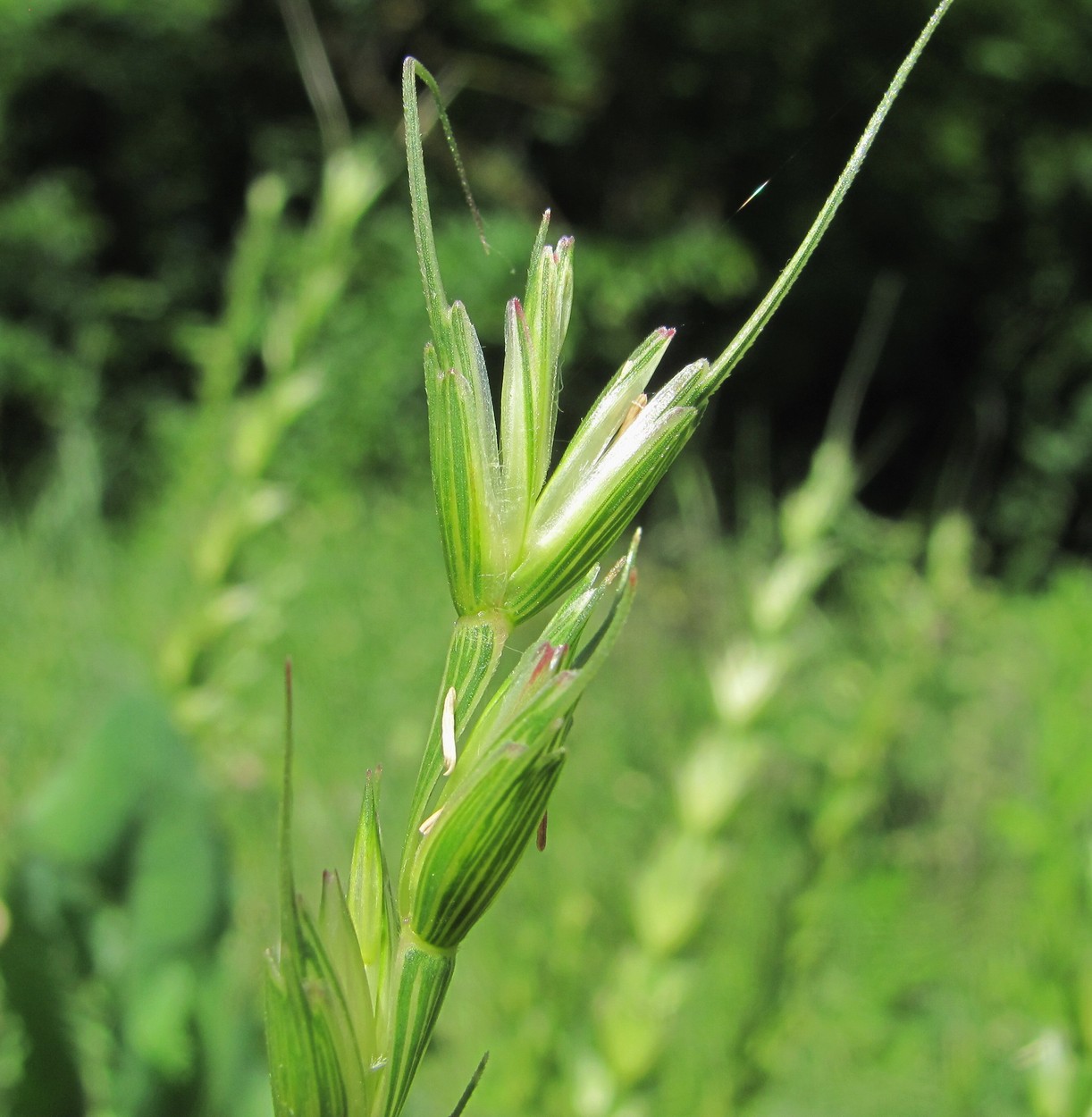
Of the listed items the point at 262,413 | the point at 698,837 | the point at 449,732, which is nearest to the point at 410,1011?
the point at 449,732

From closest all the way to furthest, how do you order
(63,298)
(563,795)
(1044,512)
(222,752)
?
(222,752), (563,795), (63,298), (1044,512)

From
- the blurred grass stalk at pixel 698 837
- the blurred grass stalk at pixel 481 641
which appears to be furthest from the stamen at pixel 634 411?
the blurred grass stalk at pixel 698 837

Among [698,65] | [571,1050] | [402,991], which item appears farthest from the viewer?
[698,65]

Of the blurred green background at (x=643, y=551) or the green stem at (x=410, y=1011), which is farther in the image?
the blurred green background at (x=643, y=551)

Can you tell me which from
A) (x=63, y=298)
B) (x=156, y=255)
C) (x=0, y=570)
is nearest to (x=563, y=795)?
(x=0, y=570)

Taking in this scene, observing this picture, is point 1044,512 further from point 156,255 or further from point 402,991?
point 402,991

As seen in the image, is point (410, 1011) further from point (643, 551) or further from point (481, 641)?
point (643, 551)

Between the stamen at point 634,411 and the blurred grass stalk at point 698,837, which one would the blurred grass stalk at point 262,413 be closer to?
the blurred grass stalk at point 698,837
